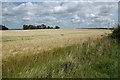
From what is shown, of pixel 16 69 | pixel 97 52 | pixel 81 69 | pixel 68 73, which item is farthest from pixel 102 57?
pixel 16 69

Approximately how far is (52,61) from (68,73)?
1526mm

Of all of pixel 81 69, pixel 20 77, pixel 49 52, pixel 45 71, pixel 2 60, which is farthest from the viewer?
pixel 49 52

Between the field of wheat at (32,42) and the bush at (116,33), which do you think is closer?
the field of wheat at (32,42)

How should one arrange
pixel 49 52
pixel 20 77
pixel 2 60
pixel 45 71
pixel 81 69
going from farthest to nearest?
1. pixel 49 52
2. pixel 2 60
3. pixel 81 69
4. pixel 45 71
5. pixel 20 77

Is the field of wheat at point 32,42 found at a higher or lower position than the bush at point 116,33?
lower

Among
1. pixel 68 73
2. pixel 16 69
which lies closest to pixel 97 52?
pixel 68 73

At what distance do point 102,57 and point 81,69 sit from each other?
8.00ft

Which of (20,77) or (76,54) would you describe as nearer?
(20,77)

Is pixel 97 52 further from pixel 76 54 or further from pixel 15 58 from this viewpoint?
pixel 15 58

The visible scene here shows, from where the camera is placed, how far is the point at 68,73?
822 cm

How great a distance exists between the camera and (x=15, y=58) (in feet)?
32.8

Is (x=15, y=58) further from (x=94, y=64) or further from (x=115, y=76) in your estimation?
(x=115, y=76)

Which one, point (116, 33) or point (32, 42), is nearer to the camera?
point (32, 42)

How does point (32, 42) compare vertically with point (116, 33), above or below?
below
